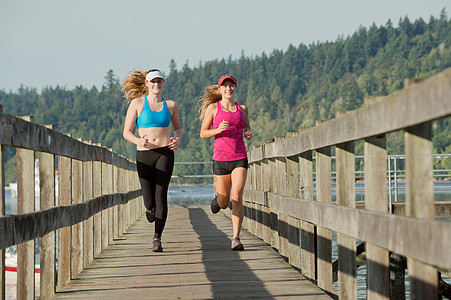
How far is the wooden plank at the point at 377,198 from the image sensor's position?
3668mm

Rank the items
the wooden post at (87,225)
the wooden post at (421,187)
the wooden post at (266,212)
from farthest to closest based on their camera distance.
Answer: the wooden post at (266,212), the wooden post at (87,225), the wooden post at (421,187)

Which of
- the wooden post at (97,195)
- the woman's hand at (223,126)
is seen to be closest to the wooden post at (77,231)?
the wooden post at (97,195)

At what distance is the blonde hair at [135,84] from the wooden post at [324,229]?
11.7 ft

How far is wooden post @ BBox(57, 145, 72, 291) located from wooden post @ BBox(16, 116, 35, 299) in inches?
48.3

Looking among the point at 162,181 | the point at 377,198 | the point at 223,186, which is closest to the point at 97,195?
the point at 162,181

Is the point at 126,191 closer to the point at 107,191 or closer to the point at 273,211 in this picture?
the point at 107,191

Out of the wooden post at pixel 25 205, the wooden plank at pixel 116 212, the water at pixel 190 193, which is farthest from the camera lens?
the water at pixel 190 193

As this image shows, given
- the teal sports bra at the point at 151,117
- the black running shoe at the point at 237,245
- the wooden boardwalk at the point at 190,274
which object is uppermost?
the teal sports bra at the point at 151,117

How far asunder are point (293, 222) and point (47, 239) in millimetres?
2382

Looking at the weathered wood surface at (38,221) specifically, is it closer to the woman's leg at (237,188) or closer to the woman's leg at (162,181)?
the woman's leg at (162,181)

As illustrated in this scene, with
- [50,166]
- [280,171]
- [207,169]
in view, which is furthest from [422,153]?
[207,169]

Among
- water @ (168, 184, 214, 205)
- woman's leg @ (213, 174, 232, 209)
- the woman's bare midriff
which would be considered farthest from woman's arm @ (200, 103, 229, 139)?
water @ (168, 184, 214, 205)

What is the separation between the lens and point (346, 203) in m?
4.34

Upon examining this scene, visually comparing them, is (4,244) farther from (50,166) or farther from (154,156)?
(154,156)
